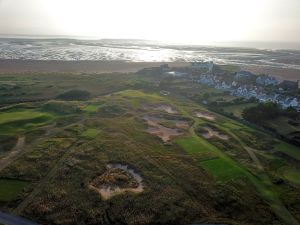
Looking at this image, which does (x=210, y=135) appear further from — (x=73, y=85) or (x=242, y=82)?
(x=242, y=82)

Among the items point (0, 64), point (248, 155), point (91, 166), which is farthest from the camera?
point (0, 64)

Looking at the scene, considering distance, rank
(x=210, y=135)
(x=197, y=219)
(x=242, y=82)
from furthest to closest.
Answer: (x=242, y=82), (x=210, y=135), (x=197, y=219)

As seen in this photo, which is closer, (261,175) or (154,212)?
(154,212)

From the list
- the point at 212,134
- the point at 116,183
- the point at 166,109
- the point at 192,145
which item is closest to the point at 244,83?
the point at 166,109

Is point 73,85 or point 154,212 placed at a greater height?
point 154,212

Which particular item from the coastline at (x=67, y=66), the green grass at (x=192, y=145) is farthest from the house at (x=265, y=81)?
the green grass at (x=192, y=145)

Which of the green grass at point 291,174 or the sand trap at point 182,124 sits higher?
the green grass at point 291,174

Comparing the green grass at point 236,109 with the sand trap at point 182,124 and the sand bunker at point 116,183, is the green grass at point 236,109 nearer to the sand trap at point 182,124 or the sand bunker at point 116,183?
the sand trap at point 182,124

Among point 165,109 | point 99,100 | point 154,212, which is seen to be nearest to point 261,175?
point 154,212
